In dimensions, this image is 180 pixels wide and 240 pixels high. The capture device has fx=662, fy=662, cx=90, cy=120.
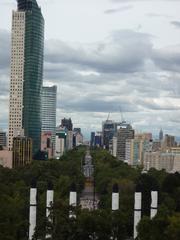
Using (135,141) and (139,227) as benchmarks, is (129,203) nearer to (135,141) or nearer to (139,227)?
(139,227)

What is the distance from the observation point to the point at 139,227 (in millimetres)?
30938

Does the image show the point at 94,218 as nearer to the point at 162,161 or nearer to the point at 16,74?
the point at 16,74

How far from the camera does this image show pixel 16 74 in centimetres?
12625

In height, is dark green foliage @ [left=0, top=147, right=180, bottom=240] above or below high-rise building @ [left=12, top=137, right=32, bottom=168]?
below

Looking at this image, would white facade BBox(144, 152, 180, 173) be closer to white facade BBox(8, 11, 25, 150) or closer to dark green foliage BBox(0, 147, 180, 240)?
white facade BBox(8, 11, 25, 150)

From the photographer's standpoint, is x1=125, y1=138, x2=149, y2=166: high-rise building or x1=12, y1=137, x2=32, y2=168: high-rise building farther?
x1=125, y1=138, x2=149, y2=166: high-rise building

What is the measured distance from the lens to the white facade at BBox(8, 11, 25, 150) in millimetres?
125375

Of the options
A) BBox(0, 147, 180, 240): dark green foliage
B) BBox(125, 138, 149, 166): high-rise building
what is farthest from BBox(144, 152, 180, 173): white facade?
BBox(0, 147, 180, 240): dark green foliage

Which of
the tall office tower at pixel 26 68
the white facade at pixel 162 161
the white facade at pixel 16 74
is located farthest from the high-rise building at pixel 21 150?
the white facade at pixel 162 161

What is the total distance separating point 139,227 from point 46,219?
4.46m

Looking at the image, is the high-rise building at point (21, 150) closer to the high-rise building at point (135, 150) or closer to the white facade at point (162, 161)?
the white facade at point (162, 161)

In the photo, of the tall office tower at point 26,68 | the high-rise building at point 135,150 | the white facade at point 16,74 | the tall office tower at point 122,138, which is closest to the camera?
the tall office tower at point 26,68

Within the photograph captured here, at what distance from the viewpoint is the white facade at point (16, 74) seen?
411ft

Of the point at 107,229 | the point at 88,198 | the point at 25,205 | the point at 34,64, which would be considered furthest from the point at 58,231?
the point at 34,64
